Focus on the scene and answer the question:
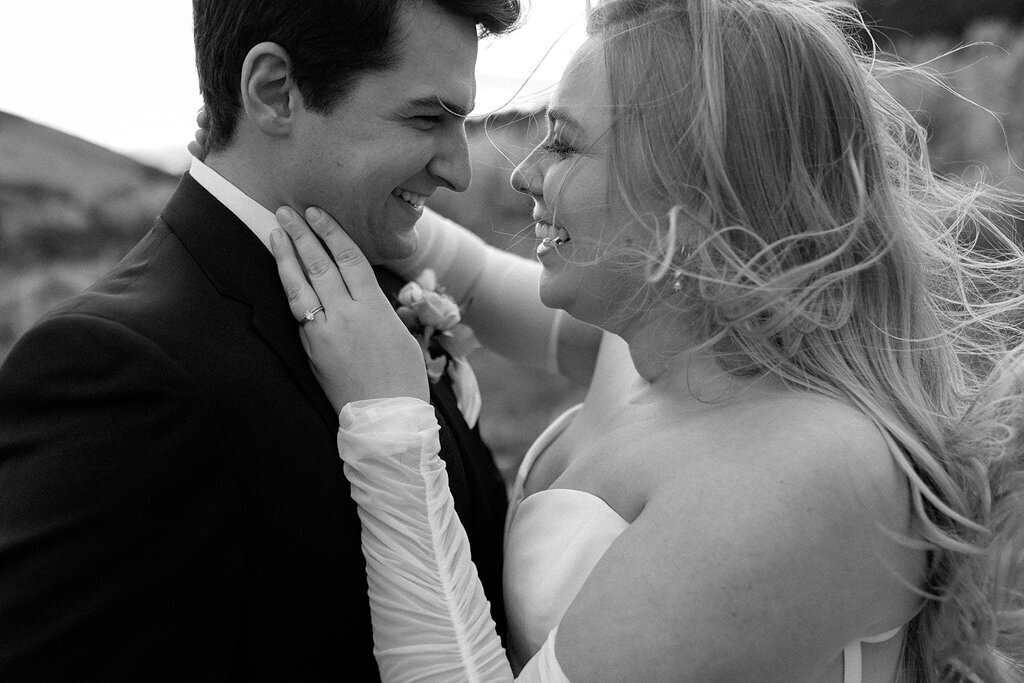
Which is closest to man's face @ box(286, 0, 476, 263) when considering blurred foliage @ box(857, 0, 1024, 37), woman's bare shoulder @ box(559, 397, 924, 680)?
woman's bare shoulder @ box(559, 397, 924, 680)

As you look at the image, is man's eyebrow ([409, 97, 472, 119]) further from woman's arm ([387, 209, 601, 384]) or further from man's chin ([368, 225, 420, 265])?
woman's arm ([387, 209, 601, 384])

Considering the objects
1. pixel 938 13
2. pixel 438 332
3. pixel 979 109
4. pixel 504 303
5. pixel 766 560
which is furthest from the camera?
pixel 938 13

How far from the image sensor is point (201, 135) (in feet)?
7.97

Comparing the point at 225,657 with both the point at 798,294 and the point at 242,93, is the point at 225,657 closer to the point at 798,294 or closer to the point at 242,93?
the point at 242,93

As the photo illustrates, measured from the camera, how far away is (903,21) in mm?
5785

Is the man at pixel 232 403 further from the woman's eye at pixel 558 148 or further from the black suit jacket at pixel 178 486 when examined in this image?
the woman's eye at pixel 558 148

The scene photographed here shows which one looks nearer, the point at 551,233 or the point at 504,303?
the point at 551,233

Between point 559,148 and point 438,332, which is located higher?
point 559,148

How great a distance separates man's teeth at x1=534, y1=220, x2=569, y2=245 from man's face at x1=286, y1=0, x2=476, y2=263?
0.89ft

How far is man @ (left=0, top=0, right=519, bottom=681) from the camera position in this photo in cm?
182

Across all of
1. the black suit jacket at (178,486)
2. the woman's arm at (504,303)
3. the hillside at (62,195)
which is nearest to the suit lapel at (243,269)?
the black suit jacket at (178,486)

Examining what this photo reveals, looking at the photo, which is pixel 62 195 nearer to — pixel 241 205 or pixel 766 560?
pixel 241 205

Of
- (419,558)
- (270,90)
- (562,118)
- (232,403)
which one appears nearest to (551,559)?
(419,558)

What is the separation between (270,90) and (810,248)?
1248mm
